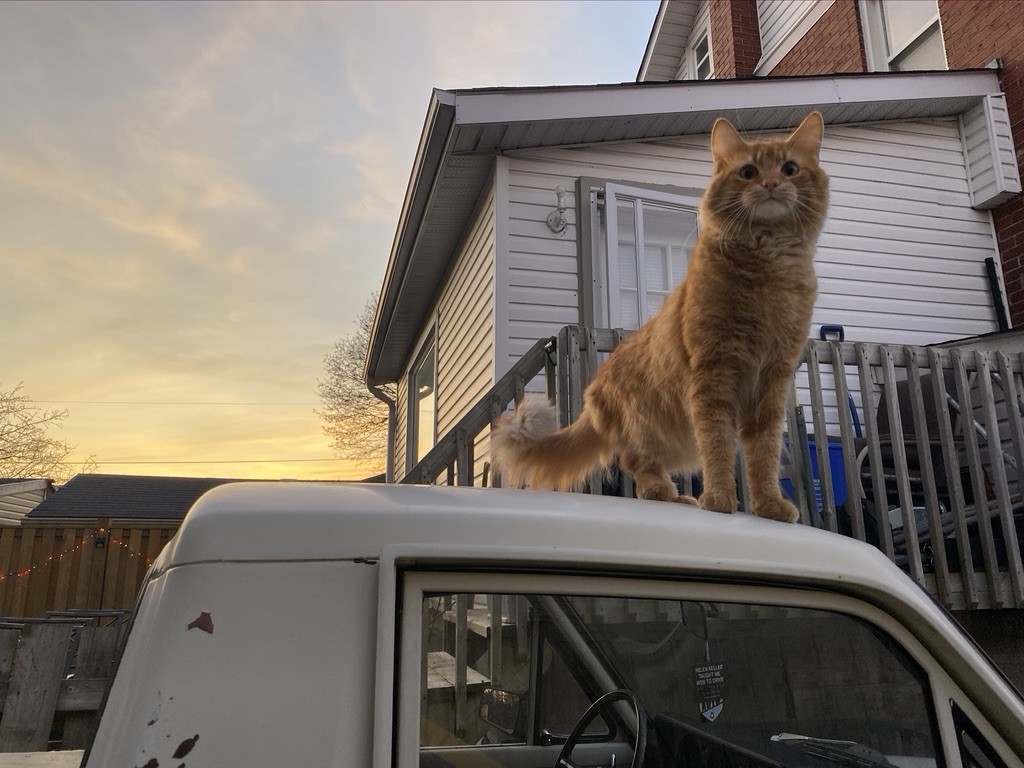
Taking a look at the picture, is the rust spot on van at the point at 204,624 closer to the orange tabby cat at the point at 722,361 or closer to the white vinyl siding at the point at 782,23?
the orange tabby cat at the point at 722,361

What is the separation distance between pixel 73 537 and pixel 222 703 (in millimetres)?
14245

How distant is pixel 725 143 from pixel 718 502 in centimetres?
149

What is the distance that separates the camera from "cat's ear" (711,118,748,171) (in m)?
2.61

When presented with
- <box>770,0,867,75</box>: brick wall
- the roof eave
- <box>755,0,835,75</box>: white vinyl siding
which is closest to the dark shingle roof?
the roof eave

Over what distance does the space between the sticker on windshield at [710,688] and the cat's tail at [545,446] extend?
160cm

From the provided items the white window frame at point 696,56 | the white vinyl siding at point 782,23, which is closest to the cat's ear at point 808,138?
the white vinyl siding at point 782,23

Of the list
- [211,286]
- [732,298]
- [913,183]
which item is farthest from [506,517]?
[211,286]

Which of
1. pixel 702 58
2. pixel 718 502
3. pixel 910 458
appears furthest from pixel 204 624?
pixel 702 58

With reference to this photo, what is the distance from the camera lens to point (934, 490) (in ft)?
13.4

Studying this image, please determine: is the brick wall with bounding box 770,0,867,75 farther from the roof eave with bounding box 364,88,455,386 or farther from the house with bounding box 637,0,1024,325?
the roof eave with bounding box 364,88,455,386

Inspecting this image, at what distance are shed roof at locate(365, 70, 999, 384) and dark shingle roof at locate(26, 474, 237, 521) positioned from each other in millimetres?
17397

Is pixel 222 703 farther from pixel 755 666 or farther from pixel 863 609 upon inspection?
pixel 863 609

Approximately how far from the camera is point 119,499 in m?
25.3

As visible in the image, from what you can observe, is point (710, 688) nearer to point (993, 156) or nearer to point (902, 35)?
point (993, 156)
